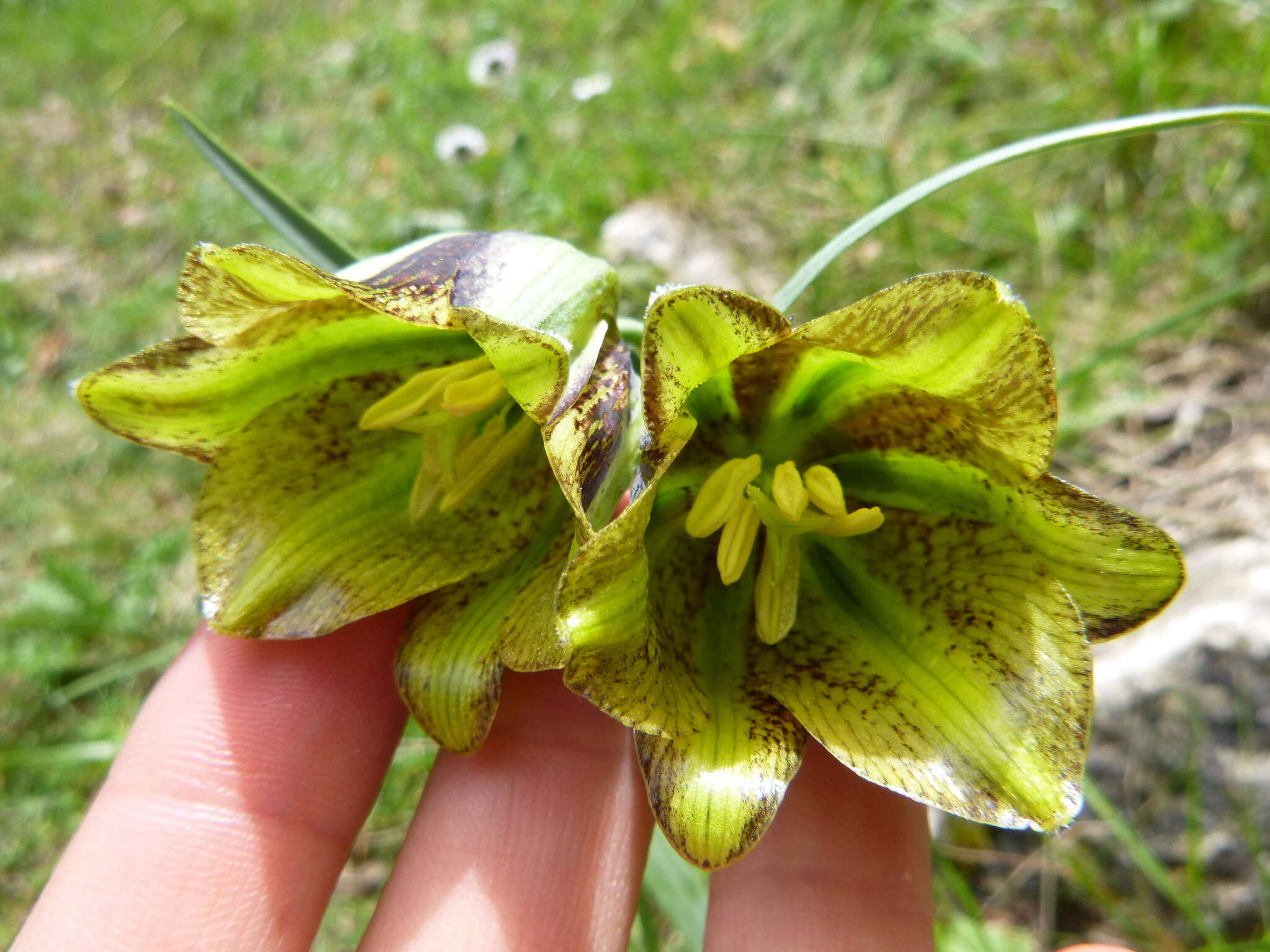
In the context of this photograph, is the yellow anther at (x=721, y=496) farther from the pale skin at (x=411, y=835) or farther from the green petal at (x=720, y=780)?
the pale skin at (x=411, y=835)

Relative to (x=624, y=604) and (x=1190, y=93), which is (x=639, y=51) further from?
(x=624, y=604)

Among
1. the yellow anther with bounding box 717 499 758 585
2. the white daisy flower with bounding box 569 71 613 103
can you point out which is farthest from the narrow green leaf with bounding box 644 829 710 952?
the white daisy flower with bounding box 569 71 613 103

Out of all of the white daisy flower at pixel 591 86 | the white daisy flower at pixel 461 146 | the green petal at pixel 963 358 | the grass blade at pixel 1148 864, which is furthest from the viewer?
the white daisy flower at pixel 591 86

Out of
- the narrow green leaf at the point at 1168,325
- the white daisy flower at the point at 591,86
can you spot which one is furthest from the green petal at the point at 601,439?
the white daisy flower at the point at 591,86

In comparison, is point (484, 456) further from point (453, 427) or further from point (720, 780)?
point (720, 780)

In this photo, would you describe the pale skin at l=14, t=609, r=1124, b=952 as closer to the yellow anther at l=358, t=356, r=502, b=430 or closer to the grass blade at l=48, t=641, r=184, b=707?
the yellow anther at l=358, t=356, r=502, b=430

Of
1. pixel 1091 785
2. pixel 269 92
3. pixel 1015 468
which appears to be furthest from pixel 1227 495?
pixel 269 92
